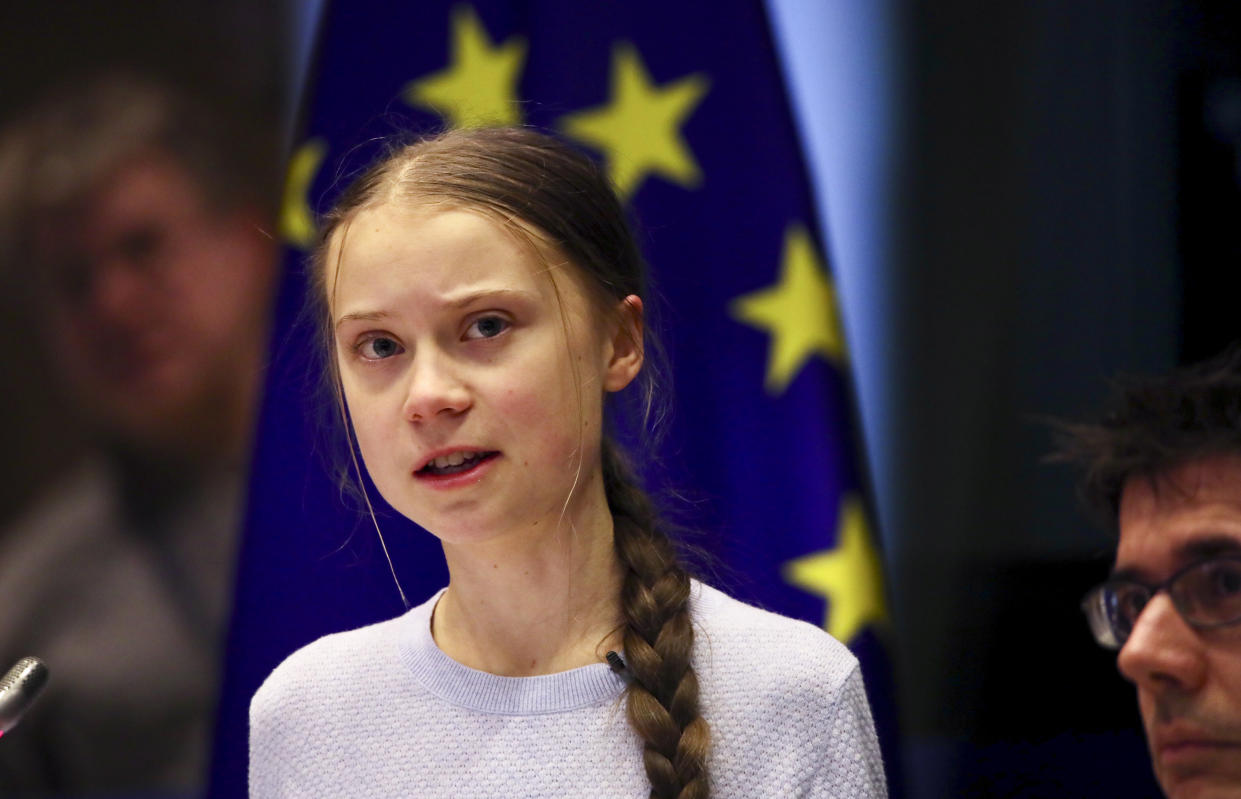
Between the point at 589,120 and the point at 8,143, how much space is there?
737 millimetres

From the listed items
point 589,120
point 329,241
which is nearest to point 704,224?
point 589,120

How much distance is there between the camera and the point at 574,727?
1.02m

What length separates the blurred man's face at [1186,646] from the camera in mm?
1052

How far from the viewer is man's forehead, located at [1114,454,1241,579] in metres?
1.05

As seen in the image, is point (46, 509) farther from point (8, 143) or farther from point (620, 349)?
point (620, 349)

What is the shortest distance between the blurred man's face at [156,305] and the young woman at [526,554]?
631 mm

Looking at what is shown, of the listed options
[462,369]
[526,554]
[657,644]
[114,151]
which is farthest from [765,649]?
[114,151]

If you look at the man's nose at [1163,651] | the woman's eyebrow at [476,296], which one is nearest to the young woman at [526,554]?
the woman's eyebrow at [476,296]

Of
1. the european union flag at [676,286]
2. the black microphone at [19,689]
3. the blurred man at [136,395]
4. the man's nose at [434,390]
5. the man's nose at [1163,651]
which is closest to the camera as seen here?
the black microphone at [19,689]

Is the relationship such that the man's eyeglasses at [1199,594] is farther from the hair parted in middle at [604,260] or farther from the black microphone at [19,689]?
the black microphone at [19,689]

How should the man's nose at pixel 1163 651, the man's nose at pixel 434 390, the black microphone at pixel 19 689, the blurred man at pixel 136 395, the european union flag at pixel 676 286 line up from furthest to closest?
the blurred man at pixel 136 395, the european union flag at pixel 676 286, the man's nose at pixel 1163 651, the man's nose at pixel 434 390, the black microphone at pixel 19 689

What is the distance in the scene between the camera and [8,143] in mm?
1677

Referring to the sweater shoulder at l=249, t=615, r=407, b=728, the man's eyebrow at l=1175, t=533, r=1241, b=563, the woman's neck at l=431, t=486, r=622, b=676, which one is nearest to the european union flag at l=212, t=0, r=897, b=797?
the sweater shoulder at l=249, t=615, r=407, b=728

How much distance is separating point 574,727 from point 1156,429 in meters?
0.53
